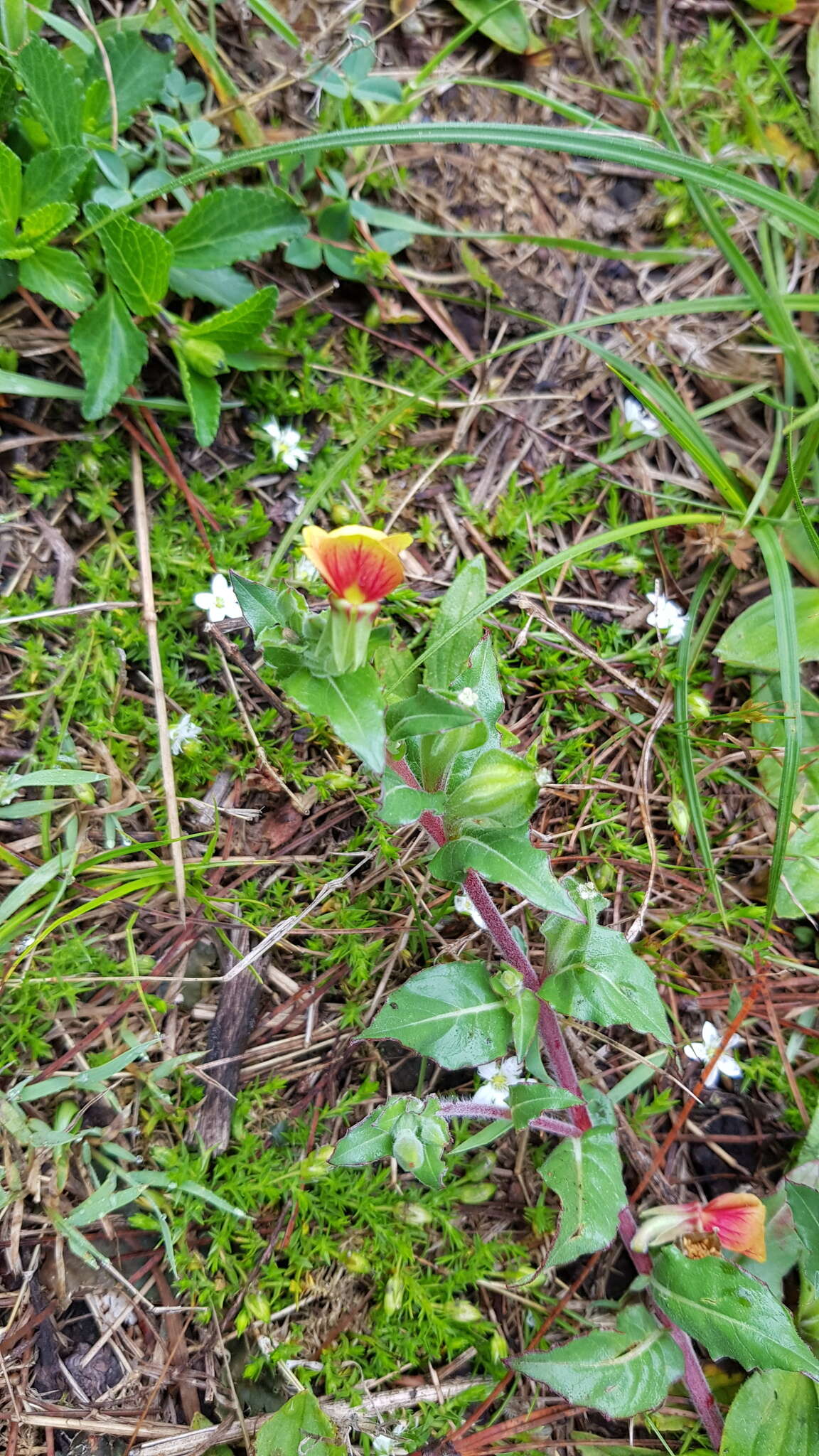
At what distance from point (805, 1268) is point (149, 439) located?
2.74 meters

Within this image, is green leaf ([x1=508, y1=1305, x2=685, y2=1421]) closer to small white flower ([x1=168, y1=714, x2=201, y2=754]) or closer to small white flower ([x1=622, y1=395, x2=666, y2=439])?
small white flower ([x1=168, y1=714, x2=201, y2=754])

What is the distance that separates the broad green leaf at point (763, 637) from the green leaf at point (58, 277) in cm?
204

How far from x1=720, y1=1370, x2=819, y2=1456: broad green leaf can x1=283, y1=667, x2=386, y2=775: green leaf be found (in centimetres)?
183

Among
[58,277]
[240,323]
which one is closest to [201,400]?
[240,323]

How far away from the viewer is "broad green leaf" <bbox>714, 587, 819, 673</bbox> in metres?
2.68

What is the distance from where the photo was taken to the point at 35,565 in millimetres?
2521

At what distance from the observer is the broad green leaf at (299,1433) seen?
2.09 m

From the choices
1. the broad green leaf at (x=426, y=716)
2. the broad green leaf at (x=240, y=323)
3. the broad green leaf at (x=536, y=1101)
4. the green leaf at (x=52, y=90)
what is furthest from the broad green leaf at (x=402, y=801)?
the green leaf at (x=52, y=90)

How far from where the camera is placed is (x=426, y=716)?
1.73m

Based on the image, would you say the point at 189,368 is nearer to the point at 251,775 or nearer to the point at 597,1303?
the point at 251,775

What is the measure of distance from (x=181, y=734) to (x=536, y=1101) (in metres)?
1.27

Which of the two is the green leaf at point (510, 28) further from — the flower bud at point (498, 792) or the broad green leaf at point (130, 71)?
the flower bud at point (498, 792)

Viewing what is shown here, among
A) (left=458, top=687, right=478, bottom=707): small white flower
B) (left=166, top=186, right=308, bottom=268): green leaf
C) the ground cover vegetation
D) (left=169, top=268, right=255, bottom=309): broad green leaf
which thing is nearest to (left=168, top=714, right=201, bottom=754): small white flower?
the ground cover vegetation

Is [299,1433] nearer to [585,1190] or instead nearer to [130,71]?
[585,1190]
